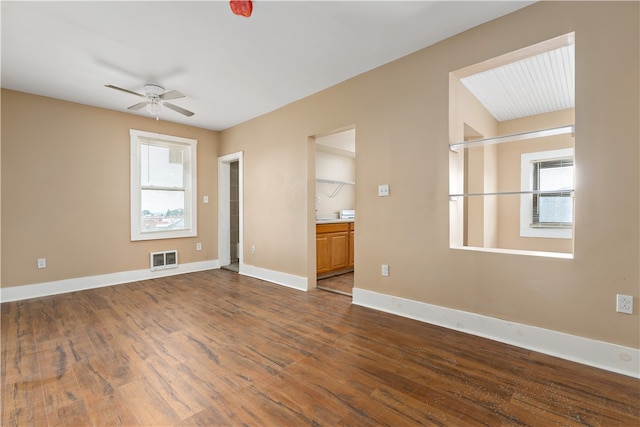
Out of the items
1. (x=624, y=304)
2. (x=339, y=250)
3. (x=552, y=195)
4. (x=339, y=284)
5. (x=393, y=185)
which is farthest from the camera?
(x=339, y=250)

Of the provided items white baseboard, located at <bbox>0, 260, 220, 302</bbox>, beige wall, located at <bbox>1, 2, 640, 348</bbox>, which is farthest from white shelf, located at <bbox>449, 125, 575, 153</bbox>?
white baseboard, located at <bbox>0, 260, 220, 302</bbox>

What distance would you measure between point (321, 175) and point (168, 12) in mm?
3533

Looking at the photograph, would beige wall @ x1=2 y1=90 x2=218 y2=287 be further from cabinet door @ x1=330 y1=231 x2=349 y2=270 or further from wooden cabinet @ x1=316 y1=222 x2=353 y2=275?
cabinet door @ x1=330 y1=231 x2=349 y2=270

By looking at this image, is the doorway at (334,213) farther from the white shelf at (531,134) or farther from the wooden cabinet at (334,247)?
the white shelf at (531,134)

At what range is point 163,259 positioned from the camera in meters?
4.86

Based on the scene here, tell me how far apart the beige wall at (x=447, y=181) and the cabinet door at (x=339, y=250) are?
940 mm

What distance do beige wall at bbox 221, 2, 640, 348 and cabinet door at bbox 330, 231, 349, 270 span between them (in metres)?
0.94

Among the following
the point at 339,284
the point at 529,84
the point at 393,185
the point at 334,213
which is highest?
the point at 529,84

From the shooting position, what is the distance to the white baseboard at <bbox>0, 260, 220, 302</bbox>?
3.64 meters

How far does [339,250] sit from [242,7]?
3.78 metres

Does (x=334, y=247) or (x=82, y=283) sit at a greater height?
(x=334, y=247)

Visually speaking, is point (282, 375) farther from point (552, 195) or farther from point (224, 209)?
point (224, 209)

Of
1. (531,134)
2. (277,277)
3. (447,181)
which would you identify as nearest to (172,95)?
(277,277)

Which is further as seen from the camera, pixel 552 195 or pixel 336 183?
pixel 336 183
